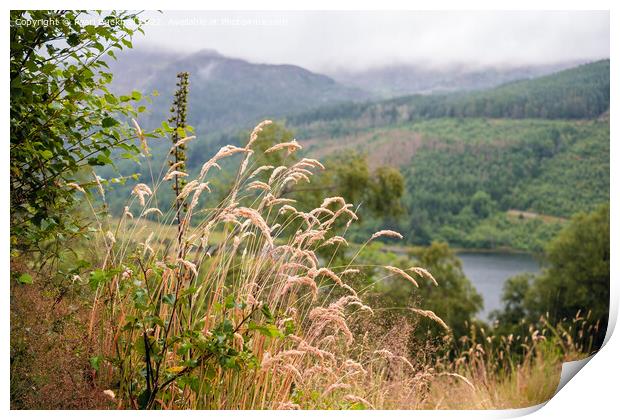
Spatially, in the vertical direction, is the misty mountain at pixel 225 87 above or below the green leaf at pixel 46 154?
above

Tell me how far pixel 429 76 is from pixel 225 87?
69.4 inches

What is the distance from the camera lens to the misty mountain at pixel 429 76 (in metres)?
5.40

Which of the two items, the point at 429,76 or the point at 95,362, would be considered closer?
the point at 95,362

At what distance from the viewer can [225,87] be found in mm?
6113

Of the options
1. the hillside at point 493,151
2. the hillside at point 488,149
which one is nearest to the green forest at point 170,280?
the hillside at point 488,149

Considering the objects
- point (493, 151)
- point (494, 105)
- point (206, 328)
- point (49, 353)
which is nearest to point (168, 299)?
point (206, 328)

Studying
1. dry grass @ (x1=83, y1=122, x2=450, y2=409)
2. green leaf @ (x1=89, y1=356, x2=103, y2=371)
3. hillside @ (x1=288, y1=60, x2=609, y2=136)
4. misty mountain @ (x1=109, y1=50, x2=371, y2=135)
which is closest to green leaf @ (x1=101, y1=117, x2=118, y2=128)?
dry grass @ (x1=83, y1=122, x2=450, y2=409)

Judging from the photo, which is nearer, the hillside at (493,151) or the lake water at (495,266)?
the hillside at (493,151)

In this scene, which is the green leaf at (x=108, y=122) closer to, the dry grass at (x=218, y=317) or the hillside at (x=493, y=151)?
the dry grass at (x=218, y=317)

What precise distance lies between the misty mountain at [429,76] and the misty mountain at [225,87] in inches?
13.5

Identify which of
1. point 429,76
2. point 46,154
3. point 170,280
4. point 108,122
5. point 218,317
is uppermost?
point 429,76

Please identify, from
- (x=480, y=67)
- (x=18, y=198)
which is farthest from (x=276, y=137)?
(x=18, y=198)

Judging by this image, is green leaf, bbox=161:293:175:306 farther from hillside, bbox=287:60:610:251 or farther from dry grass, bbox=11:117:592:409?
hillside, bbox=287:60:610:251

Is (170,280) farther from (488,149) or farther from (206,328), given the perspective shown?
(488,149)
